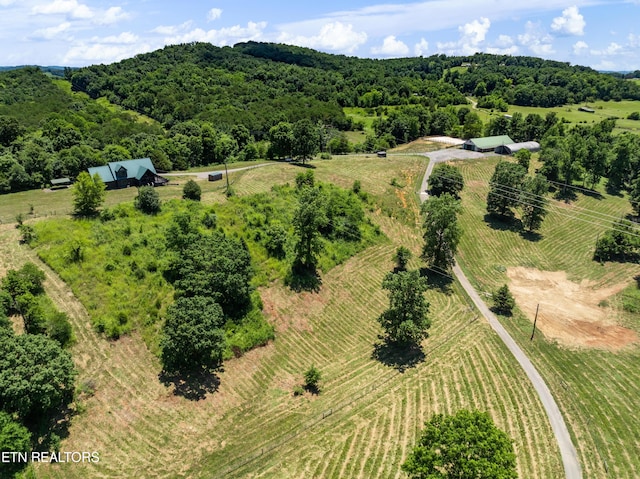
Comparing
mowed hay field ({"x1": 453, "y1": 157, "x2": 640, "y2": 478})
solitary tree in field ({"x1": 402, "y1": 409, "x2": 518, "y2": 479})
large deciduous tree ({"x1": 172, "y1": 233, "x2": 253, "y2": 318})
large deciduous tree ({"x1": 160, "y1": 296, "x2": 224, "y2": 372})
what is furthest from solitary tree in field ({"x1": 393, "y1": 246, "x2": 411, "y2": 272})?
solitary tree in field ({"x1": 402, "y1": 409, "x2": 518, "y2": 479})

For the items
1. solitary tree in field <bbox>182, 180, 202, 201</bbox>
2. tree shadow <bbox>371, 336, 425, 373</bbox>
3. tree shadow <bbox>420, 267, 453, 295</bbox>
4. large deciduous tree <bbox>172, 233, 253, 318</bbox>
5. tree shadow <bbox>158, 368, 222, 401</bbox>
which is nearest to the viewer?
tree shadow <bbox>158, 368, 222, 401</bbox>

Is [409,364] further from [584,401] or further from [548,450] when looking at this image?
[584,401]

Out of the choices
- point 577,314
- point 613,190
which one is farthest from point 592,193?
point 577,314

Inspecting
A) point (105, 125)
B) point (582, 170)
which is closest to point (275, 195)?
point (105, 125)

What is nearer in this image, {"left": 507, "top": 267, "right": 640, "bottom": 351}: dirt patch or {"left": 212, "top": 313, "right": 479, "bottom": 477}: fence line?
{"left": 212, "top": 313, "right": 479, "bottom": 477}: fence line

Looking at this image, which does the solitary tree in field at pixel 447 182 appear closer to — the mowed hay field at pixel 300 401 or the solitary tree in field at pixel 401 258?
the solitary tree in field at pixel 401 258

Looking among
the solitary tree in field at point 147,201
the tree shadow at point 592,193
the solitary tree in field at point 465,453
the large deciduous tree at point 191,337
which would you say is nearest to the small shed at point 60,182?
the solitary tree in field at point 147,201

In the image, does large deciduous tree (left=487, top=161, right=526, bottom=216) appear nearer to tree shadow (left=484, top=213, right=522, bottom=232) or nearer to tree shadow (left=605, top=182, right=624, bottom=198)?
tree shadow (left=484, top=213, right=522, bottom=232)
